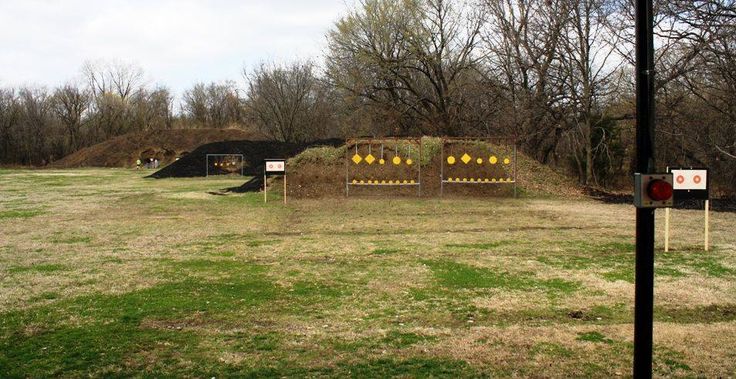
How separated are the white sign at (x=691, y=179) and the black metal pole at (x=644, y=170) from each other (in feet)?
23.6

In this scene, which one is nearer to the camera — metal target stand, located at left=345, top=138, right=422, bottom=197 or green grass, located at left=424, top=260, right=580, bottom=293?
green grass, located at left=424, top=260, right=580, bottom=293

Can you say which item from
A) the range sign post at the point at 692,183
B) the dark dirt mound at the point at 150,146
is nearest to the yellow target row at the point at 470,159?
the range sign post at the point at 692,183

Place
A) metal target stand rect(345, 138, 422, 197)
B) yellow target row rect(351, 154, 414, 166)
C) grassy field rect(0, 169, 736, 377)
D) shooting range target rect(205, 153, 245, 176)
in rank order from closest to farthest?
grassy field rect(0, 169, 736, 377)
metal target stand rect(345, 138, 422, 197)
yellow target row rect(351, 154, 414, 166)
shooting range target rect(205, 153, 245, 176)

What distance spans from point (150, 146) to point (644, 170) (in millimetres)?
57639

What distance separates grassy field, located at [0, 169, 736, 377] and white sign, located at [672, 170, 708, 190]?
1128 millimetres

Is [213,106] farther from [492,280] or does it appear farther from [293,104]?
[492,280]

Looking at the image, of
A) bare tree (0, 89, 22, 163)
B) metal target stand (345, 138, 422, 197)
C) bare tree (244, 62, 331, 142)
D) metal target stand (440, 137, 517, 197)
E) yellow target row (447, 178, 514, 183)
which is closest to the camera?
metal target stand (440, 137, 517, 197)

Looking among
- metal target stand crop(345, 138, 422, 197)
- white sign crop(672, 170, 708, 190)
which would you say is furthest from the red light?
metal target stand crop(345, 138, 422, 197)

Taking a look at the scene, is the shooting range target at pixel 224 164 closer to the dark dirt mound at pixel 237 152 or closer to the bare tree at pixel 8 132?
the dark dirt mound at pixel 237 152

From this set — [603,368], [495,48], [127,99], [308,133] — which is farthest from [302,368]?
[127,99]

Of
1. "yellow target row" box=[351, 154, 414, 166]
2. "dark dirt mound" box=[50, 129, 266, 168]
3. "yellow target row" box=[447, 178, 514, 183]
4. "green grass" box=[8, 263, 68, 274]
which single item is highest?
"dark dirt mound" box=[50, 129, 266, 168]

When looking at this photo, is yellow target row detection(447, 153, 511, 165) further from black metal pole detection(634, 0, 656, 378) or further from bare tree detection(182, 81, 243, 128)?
bare tree detection(182, 81, 243, 128)

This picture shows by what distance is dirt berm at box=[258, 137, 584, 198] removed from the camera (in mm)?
22344

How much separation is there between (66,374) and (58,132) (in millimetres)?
70702
